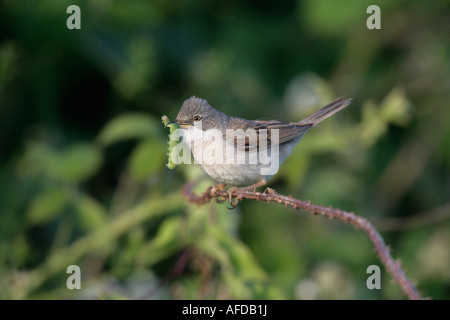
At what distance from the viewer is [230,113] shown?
4.91 m

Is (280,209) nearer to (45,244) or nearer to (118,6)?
(45,244)

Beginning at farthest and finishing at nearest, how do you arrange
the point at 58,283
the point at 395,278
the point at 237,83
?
1. the point at 237,83
2. the point at 58,283
3. the point at 395,278

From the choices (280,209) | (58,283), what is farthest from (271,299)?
(280,209)

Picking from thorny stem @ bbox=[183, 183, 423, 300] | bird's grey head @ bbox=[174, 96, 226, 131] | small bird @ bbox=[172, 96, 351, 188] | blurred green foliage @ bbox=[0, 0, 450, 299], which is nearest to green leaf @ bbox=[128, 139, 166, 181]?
blurred green foliage @ bbox=[0, 0, 450, 299]

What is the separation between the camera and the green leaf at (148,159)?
3355 mm

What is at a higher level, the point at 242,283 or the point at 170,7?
the point at 170,7

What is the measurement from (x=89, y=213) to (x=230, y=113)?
6.32ft

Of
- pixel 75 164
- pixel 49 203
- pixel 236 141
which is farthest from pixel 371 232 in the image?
pixel 75 164

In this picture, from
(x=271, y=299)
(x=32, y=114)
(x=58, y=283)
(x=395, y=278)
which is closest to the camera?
(x=395, y=278)

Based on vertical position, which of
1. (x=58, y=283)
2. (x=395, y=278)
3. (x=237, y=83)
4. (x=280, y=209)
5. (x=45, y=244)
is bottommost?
(x=395, y=278)

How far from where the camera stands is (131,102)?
4.80m

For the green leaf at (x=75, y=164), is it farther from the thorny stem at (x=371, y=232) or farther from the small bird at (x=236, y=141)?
the thorny stem at (x=371, y=232)

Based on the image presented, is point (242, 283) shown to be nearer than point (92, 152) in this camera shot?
Yes

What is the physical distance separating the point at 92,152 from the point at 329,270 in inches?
76.3
